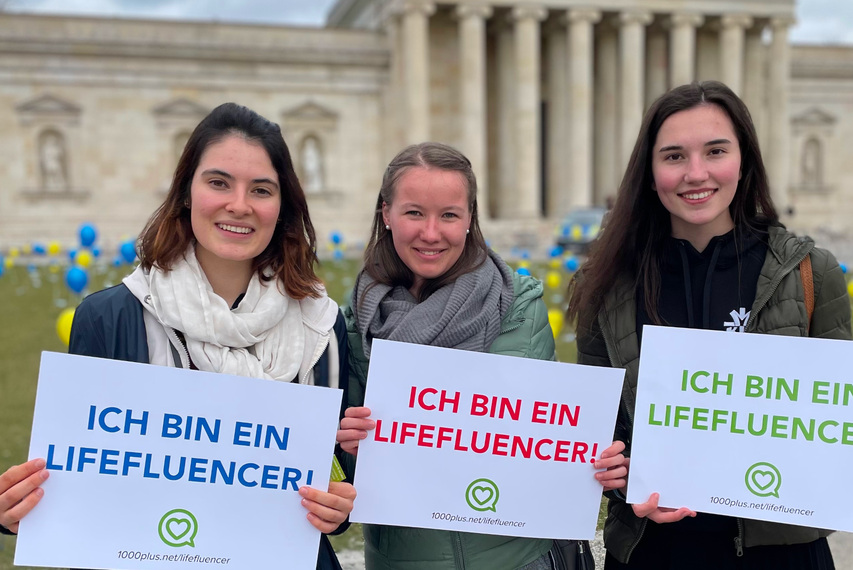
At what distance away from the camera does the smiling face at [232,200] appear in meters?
2.61

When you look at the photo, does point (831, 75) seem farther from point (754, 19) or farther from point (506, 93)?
point (506, 93)

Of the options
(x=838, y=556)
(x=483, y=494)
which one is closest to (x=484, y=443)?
(x=483, y=494)

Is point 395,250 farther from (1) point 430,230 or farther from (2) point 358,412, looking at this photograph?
(2) point 358,412

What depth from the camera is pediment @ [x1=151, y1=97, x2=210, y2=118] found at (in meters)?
30.7

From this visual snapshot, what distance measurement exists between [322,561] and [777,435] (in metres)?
1.60

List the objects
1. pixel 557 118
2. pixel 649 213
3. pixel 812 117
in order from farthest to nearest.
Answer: pixel 812 117
pixel 557 118
pixel 649 213

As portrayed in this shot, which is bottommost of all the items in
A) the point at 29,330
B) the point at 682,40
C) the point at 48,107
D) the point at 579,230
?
the point at 29,330

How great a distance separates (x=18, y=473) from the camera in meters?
2.38

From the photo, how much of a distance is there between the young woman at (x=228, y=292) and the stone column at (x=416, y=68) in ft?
95.2

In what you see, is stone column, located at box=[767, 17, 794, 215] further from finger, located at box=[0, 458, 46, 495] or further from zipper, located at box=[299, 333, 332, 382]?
finger, located at box=[0, 458, 46, 495]

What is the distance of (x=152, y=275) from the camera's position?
2557 mm

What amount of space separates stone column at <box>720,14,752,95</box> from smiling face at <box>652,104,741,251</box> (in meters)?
35.9

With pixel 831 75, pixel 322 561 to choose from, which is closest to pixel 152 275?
pixel 322 561

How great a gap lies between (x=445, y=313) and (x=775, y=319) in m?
1.13
